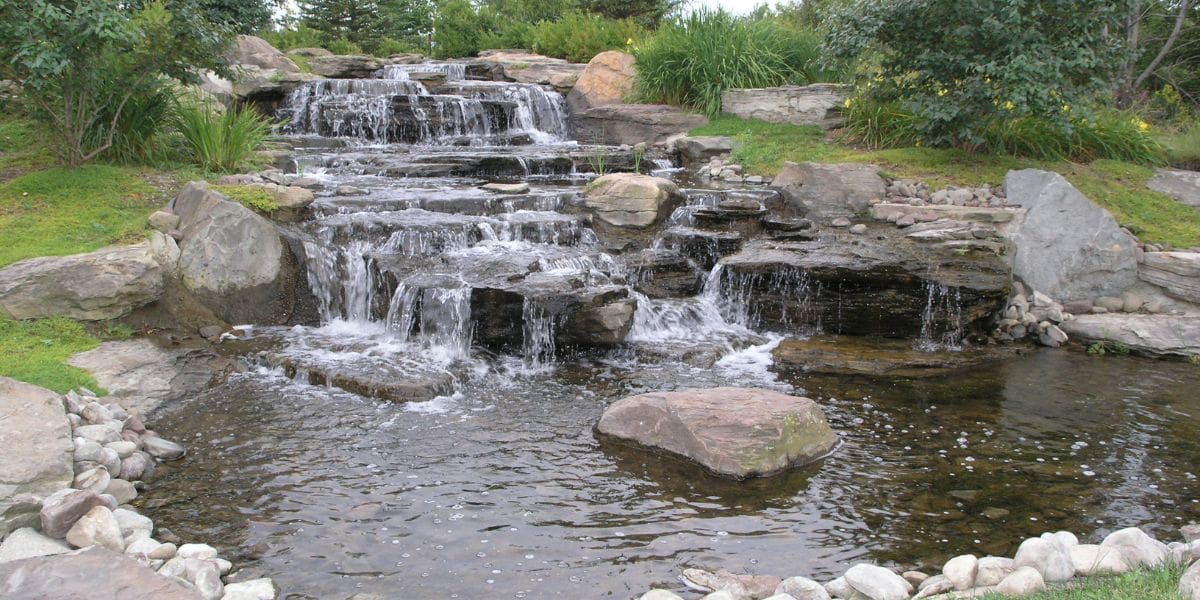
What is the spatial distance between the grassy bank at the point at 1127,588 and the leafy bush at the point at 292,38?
20594 millimetres

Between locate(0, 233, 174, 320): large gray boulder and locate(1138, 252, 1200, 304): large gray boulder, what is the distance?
9.65 meters

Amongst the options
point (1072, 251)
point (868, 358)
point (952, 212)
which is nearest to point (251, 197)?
point (868, 358)

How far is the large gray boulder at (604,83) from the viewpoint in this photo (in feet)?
51.8

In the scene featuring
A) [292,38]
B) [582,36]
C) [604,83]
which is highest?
[582,36]

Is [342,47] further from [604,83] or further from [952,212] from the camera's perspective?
[952,212]

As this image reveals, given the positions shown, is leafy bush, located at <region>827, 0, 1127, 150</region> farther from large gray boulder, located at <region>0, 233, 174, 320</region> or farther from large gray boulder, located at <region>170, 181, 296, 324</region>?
large gray boulder, located at <region>0, 233, 174, 320</region>

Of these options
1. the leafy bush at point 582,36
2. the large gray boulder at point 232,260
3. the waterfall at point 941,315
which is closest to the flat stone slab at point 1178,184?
the waterfall at point 941,315

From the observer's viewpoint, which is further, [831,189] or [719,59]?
[719,59]

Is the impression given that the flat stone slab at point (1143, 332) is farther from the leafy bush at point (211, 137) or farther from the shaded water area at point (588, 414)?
the leafy bush at point (211, 137)

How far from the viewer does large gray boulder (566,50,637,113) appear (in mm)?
15773

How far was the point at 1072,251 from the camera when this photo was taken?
9023mm

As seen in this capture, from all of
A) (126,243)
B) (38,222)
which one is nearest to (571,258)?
(126,243)

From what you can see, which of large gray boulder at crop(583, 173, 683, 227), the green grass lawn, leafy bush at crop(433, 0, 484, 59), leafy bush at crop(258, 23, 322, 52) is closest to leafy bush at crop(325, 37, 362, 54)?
leafy bush at crop(258, 23, 322, 52)

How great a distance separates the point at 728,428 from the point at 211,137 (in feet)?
24.4
